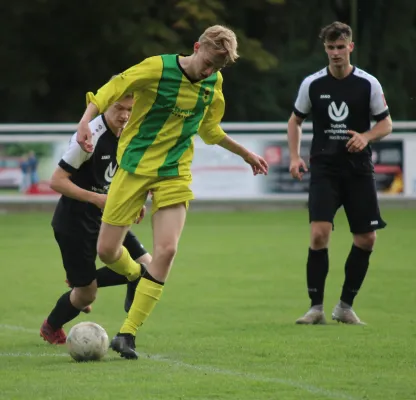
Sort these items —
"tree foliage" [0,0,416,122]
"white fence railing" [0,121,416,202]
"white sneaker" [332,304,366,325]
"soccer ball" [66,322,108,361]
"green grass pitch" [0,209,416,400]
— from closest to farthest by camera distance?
"green grass pitch" [0,209,416,400]
"soccer ball" [66,322,108,361]
"white sneaker" [332,304,366,325]
"white fence railing" [0,121,416,202]
"tree foliage" [0,0,416,122]

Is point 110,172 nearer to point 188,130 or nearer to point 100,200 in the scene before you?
point 100,200

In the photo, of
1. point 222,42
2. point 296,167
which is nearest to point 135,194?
point 222,42

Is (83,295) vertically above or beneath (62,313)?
above

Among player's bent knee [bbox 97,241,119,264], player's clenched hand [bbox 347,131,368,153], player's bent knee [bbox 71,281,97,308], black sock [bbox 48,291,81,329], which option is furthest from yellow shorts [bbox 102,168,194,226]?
player's clenched hand [bbox 347,131,368,153]

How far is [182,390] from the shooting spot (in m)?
6.50

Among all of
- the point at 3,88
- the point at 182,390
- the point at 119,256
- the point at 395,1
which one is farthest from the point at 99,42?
the point at 182,390

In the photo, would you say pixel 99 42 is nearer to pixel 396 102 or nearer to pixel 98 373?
pixel 396 102

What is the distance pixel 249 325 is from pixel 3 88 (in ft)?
66.2

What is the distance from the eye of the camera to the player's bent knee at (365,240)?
9.71m

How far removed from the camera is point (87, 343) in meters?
7.53

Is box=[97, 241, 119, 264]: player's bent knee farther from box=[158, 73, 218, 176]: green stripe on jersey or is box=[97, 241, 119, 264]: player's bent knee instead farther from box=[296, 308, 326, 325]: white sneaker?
box=[296, 308, 326, 325]: white sneaker

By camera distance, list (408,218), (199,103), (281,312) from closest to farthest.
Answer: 1. (199,103)
2. (281,312)
3. (408,218)

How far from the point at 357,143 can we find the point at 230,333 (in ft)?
5.36

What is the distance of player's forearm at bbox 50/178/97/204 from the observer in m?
8.20
